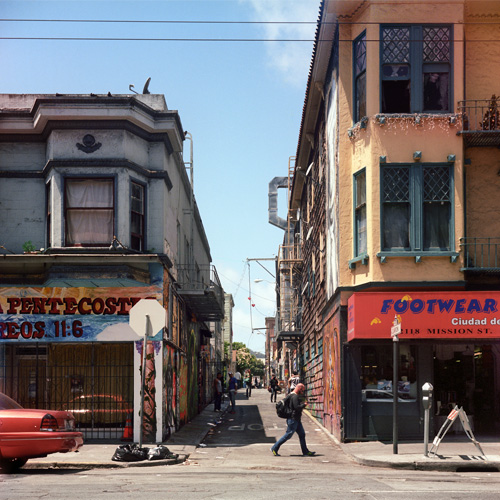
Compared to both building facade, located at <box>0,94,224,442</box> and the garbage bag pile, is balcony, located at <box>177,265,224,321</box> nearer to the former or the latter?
building facade, located at <box>0,94,224,442</box>

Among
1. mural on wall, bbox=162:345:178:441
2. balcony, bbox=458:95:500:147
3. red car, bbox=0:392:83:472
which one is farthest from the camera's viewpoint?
mural on wall, bbox=162:345:178:441

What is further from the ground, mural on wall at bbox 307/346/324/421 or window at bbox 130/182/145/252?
window at bbox 130/182/145/252

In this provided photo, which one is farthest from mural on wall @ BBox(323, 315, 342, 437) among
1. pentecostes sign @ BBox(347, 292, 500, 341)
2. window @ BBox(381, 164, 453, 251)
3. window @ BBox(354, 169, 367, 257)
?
window @ BBox(381, 164, 453, 251)

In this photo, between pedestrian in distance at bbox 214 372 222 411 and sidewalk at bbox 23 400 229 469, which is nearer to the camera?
sidewalk at bbox 23 400 229 469

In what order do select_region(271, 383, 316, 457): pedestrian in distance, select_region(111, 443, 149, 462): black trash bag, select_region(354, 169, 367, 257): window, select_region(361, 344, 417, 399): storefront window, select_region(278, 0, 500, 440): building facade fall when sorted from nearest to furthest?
1. select_region(111, 443, 149, 462): black trash bag
2. select_region(271, 383, 316, 457): pedestrian in distance
3. select_region(278, 0, 500, 440): building facade
4. select_region(361, 344, 417, 399): storefront window
5. select_region(354, 169, 367, 257): window

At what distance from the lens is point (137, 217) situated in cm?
2088

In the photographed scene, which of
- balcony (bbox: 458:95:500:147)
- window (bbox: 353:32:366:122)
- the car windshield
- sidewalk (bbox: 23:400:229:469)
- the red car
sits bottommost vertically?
sidewalk (bbox: 23:400:229:469)

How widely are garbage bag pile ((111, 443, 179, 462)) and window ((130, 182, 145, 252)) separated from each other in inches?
260

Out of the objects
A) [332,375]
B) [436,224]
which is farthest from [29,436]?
[332,375]

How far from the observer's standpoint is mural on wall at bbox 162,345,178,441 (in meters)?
21.0

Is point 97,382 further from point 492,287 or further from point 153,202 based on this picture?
point 492,287

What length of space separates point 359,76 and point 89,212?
7.70 meters

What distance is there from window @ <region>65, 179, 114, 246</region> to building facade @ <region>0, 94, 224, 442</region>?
0.03m

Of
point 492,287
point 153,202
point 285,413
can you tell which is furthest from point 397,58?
point 285,413
